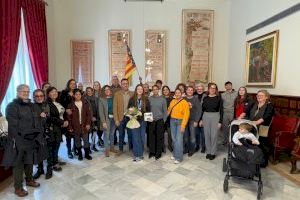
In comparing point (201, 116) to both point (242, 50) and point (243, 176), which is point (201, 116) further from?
point (242, 50)

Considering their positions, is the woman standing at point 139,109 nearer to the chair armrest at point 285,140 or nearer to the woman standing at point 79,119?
the woman standing at point 79,119

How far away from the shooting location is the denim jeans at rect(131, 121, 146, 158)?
3.98 metres

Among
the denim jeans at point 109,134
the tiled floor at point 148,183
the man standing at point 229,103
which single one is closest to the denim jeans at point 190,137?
the tiled floor at point 148,183

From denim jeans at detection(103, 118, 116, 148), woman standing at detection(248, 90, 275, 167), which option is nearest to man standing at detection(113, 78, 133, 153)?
denim jeans at detection(103, 118, 116, 148)

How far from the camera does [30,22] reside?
4.50 m

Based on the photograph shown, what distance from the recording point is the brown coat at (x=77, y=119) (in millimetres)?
3846

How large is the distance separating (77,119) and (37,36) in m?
2.47

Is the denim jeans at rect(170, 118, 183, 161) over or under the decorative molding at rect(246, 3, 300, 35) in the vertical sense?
under

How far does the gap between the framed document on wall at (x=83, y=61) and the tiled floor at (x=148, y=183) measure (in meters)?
3.10

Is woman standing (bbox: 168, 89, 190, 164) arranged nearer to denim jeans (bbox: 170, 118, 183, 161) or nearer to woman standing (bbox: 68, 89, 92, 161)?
denim jeans (bbox: 170, 118, 183, 161)

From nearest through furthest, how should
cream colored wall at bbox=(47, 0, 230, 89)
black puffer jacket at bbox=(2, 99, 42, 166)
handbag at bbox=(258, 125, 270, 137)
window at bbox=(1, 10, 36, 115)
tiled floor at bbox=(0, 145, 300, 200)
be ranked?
black puffer jacket at bbox=(2, 99, 42, 166) → tiled floor at bbox=(0, 145, 300, 200) → handbag at bbox=(258, 125, 270, 137) → window at bbox=(1, 10, 36, 115) → cream colored wall at bbox=(47, 0, 230, 89)

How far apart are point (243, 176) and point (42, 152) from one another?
9.65 ft

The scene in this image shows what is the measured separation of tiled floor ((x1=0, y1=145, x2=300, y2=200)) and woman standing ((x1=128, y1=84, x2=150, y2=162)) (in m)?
0.24

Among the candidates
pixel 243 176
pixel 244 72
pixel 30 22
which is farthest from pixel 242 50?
pixel 30 22
